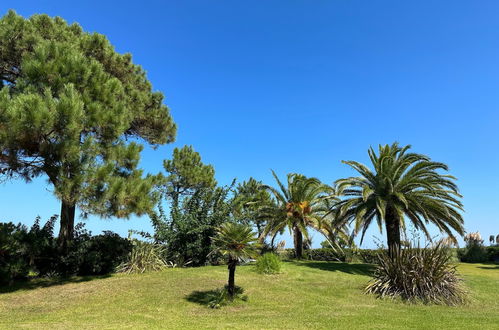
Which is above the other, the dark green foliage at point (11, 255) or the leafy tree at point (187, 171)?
the leafy tree at point (187, 171)

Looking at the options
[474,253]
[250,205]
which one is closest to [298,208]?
[250,205]

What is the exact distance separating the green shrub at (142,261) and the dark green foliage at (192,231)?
1.96m

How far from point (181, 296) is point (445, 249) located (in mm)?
8797

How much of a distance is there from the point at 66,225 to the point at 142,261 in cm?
333

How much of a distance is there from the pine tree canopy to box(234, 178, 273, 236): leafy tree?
553cm

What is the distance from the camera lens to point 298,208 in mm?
21328

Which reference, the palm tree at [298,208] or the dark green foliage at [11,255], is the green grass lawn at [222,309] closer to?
the dark green foliage at [11,255]

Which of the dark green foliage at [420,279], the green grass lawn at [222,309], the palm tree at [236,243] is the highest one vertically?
the palm tree at [236,243]

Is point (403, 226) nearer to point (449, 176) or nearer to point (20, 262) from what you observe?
point (449, 176)

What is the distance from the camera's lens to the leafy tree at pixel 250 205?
18.9 meters

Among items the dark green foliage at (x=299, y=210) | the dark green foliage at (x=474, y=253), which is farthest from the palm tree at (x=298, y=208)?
the dark green foliage at (x=474, y=253)

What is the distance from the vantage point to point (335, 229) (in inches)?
782

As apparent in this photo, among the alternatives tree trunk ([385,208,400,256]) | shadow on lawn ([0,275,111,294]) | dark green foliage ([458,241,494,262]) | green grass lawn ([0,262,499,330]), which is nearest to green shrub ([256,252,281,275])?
green grass lawn ([0,262,499,330])

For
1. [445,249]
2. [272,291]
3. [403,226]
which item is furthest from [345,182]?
[272,291]
